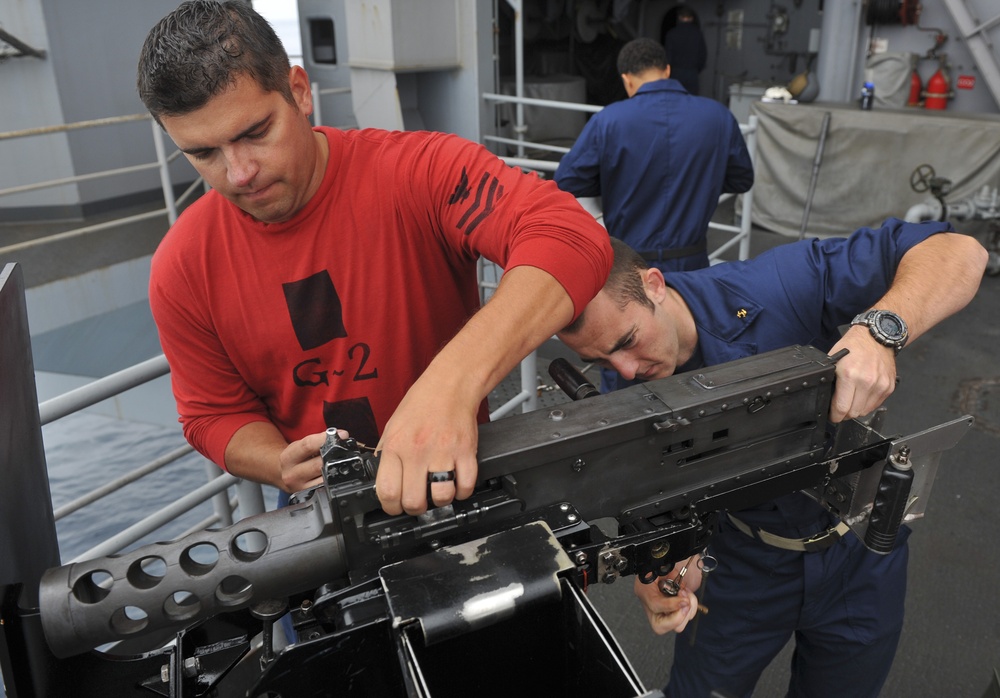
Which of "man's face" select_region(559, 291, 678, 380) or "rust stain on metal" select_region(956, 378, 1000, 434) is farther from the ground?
"man's face" select_region(559, 291, 678, 380)

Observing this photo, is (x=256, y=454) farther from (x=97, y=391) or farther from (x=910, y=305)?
(x=910, y=305)

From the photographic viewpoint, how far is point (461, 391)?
78 centimetres

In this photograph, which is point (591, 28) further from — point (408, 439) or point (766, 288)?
point (408, 439)

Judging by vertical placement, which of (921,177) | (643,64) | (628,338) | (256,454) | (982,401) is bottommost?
(982,401)

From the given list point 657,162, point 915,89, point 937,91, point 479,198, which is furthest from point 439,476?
point 915,89

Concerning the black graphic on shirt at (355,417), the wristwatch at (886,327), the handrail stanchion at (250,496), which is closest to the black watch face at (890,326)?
the wristwatch at (886,327)

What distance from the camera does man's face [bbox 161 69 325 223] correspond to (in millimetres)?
946

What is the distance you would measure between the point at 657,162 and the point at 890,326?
1.98m

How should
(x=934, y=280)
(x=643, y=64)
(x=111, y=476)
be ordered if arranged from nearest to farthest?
(x=934, y=280)
(x=643, y=64)
(x=111, y=476)

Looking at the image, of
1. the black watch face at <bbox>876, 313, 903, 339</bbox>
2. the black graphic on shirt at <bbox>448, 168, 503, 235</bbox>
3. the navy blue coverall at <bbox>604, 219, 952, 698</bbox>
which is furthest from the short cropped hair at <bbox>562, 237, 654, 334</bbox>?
the black watch face at <bbox>876, 313, 903, 339</bbox>

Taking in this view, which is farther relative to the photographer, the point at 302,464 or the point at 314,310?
the point at 314,310

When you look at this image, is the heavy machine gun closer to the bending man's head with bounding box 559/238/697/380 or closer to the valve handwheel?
the bending man's head with bounding box 559/238/697/380

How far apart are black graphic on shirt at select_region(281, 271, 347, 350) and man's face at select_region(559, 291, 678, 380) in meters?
0.38

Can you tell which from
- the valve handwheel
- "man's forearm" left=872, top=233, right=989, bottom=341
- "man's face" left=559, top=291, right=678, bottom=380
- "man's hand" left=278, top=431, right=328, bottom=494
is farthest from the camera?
the valve handwheel
